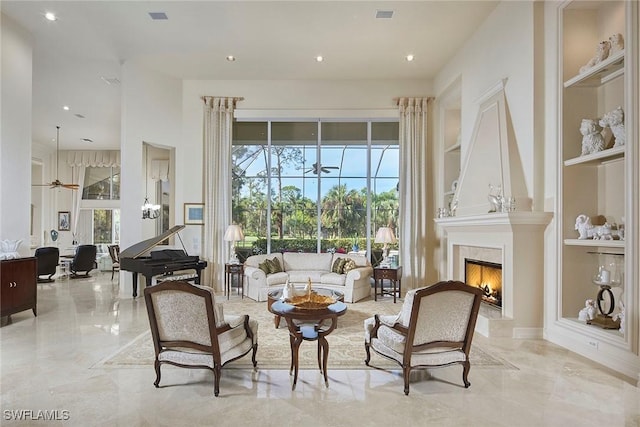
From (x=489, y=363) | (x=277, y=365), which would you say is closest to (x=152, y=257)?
(x=277, y=365)

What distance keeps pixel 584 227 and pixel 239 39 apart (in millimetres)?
5868

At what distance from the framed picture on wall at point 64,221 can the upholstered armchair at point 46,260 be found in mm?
3978

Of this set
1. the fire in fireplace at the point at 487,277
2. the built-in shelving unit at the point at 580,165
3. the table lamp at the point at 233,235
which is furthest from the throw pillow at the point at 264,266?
the built-in shelving unit at the point at 580,165

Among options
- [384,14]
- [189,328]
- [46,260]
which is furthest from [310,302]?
[46,260]

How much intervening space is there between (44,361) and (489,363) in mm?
4541

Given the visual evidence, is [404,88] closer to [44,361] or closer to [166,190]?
[166,190]

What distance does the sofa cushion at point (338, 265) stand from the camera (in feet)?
22.8

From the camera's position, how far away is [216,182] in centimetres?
761

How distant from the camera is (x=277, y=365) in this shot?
3.43m

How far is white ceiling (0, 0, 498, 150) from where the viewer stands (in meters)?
5.14

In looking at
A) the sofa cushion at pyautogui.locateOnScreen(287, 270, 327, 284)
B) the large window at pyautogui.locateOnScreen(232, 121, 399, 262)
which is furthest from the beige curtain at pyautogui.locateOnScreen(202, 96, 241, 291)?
the sofa cushion at pyautogui.locateOnScreen(287, 270, 327, 284)

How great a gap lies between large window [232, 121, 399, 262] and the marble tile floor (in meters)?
4.49

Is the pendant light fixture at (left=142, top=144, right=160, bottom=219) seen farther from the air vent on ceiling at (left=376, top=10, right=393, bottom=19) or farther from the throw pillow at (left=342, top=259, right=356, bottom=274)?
the air vent on ceiling at (left=376, top=10, right=393, bottom=19)

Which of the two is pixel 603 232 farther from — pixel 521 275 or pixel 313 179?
pixel 313 179
